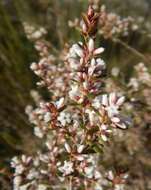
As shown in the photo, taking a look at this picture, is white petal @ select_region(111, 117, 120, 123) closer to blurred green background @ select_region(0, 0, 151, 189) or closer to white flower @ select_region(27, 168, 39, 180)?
white flower @ select_region(27, 168, 39, 180)

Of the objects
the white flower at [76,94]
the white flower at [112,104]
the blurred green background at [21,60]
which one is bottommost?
the white flower at [112,104]

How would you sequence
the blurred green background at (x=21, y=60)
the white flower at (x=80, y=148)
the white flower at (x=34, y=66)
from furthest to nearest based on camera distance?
the blurred green background at (x=21, y=60) < the white flower at (x=34, y=66) < the white flower at (x=80, y=148)

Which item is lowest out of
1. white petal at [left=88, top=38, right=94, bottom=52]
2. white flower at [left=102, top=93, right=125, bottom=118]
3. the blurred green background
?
white flower at [left=102, top=93, right=125, bottom=118]

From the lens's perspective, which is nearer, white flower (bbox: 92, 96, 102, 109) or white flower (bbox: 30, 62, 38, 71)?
white flower (bbox: 92, 96, 102, 109)

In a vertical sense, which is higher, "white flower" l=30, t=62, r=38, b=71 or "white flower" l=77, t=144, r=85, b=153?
"white flower" l=30, t=62, r=38, b=71

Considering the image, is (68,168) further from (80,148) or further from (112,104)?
(112,104)

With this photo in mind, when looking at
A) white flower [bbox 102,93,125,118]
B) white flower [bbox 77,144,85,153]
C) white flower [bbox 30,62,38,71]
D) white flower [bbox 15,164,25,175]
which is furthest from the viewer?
white flower [bbox 30,62,38,71]

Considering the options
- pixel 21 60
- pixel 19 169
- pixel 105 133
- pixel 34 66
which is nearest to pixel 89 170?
pixel 105 133

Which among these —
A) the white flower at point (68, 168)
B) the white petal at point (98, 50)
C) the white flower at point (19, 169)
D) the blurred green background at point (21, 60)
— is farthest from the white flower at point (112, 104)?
the blurred green background at point (21, 60)

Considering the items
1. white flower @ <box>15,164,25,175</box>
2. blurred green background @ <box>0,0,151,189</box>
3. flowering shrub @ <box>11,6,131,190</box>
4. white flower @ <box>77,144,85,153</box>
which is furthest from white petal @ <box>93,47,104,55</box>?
blurred green background @ <box>0,0,151,189</box>

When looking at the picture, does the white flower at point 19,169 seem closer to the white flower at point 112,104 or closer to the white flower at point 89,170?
the white flower at point 89,170
